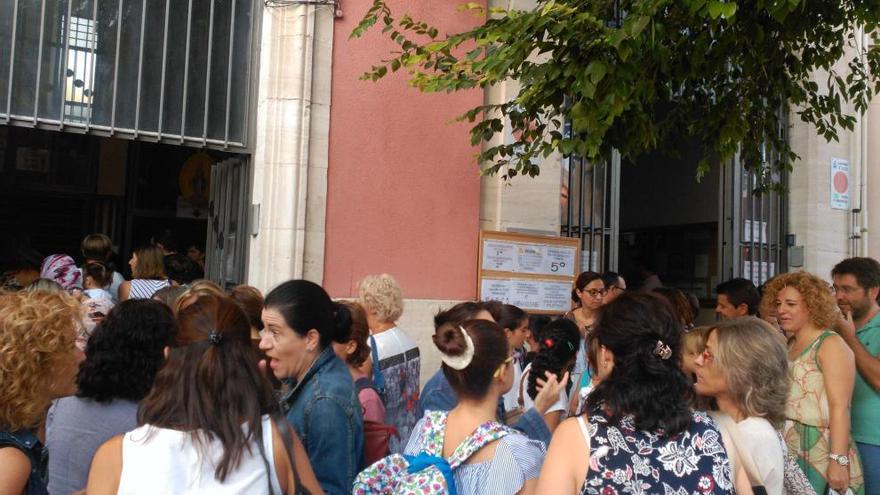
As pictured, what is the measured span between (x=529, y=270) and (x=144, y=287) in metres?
3.50

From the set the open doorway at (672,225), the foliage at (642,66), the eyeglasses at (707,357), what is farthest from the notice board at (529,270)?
the eyeglasses at (707,357)

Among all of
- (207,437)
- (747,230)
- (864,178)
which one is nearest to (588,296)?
(747,230)

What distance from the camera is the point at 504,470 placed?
254 centimetres

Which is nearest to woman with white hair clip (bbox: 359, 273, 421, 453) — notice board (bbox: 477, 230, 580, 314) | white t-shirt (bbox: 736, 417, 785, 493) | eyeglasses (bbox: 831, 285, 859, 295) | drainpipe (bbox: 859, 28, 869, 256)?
white t-shirt (bbox: 736, 417, 785, 493)

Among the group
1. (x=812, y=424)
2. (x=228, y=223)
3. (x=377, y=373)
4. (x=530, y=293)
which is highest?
(x=228, y=223)

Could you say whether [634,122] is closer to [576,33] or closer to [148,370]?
[576,33]

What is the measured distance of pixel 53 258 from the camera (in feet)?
20.1

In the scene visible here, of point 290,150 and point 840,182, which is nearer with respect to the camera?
point 290,150

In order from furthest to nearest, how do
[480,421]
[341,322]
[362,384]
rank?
[362,384] < [341,322] < [480,421]

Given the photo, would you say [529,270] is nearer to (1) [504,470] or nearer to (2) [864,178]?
(2) [864,178]

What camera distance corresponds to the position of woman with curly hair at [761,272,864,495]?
12.8 ft

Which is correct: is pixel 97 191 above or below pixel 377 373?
above

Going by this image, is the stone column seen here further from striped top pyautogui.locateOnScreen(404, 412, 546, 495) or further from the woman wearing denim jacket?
striped top pyautogui.locateOnScreen(404, 412, 546, 495)

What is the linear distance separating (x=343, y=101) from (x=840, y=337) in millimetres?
4334
